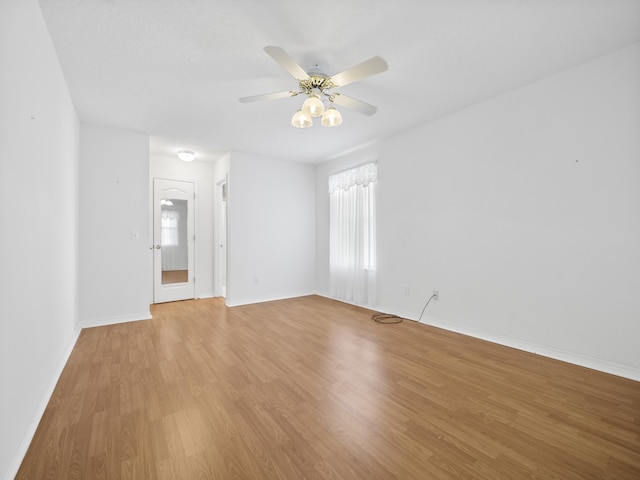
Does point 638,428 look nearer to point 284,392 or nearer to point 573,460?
point 573,460

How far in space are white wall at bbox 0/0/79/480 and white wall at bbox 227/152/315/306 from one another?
243 centimetres

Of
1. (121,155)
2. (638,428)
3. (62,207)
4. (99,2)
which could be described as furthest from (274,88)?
(638,428)

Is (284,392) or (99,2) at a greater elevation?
(99,2)

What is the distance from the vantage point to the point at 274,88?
273 cm

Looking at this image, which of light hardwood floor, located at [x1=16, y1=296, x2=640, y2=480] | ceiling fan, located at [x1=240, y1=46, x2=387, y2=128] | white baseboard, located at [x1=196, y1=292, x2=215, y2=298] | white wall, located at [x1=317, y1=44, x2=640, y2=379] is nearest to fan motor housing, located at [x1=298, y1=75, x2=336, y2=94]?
ceiling fan, located at [x1=240, y1=46, x2=387, y2=128]

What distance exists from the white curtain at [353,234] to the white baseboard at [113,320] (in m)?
3.03

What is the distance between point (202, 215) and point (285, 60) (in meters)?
4.11

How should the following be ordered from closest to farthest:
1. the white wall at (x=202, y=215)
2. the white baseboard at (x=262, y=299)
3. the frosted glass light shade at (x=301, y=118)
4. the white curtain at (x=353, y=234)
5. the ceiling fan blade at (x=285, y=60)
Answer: the ceiling fan blade at (x=285, y=60), the frosted glass light shade at (x=301, y=118), the white curtain at (x=353, y=234), the white baseboard at (x=262, y=299), the white wall at (x=202, y=215)

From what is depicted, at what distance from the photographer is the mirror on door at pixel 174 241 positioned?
194 inches

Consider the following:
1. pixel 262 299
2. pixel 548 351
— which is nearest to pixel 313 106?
pixel 548 351

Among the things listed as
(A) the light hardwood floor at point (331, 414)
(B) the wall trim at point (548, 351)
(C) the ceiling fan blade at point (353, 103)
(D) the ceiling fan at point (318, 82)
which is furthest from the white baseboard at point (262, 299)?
(C) the ceiling fan blade at point (353, 103)

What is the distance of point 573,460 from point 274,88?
11.3 ft

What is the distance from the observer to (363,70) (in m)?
1.96

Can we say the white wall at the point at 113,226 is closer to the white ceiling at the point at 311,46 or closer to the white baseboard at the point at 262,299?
the white ceiling at the point at 311,46
